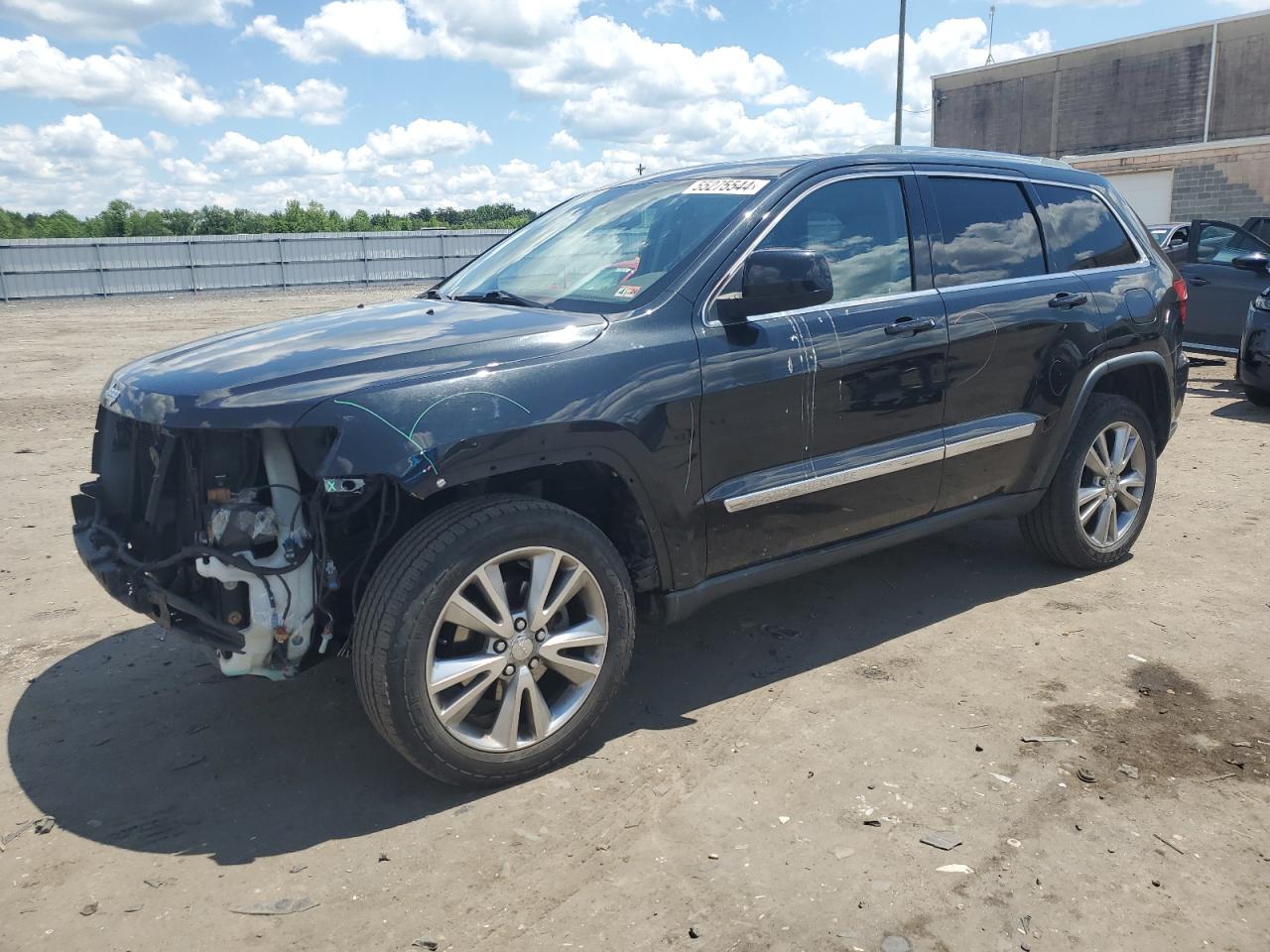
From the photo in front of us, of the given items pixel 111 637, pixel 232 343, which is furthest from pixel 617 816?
pixel 111 637

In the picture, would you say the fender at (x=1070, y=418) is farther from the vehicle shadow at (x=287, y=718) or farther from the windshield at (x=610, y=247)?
the windshield at (x=610, y=247)

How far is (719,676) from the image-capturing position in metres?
4.04

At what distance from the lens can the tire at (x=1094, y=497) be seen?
4.80m

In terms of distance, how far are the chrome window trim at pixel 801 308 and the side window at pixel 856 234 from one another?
14mm

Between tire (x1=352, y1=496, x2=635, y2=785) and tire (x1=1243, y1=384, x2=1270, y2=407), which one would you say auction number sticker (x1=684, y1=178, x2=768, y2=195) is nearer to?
tire (x1=352, y1=496, x2=635, y2=785)

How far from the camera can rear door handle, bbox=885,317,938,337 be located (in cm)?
397

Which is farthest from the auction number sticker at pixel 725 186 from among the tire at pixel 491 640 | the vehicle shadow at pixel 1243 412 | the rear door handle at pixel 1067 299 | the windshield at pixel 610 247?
the vehicle shadow at pixel 1243 412

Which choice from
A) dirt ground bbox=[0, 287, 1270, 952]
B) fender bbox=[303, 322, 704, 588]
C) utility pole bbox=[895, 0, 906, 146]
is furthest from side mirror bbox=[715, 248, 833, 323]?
utility pole bbox=[895, 0, 906, 146]

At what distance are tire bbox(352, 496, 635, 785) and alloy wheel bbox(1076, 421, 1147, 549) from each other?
2.66 metres

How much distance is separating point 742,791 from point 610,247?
2.08 meters

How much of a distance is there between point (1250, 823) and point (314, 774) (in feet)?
9.35

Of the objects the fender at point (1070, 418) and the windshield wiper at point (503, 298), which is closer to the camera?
the windshield wiper at point (503, 298)

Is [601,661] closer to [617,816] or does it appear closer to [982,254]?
[617,816]

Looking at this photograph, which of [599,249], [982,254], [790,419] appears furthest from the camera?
[982,254]
